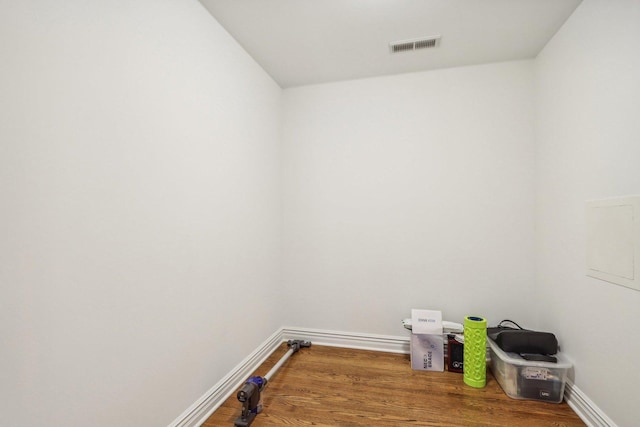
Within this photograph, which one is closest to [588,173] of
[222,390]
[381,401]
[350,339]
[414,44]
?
[414,44]

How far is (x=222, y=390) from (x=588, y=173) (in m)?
2.63

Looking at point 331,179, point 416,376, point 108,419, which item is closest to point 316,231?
point 331,179

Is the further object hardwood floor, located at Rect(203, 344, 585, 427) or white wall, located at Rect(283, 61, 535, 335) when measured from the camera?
white wall, located at Rect(283, 61, 535, 335)

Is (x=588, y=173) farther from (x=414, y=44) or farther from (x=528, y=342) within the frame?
(x=414, y=44)

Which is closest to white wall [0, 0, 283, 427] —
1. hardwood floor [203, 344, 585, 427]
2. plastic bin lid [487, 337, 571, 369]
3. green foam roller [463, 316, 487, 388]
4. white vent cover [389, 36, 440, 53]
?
hardwood floor [203, 344, 585, 427]

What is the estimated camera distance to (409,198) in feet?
8.70

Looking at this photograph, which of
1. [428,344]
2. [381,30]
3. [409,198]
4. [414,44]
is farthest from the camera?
[409,198]

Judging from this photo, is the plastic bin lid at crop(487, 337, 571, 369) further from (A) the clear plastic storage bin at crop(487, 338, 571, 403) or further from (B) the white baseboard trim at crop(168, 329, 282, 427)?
(B) the white baseboard trim at crop(168, 329, 282, 427)

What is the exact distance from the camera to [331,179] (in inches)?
111

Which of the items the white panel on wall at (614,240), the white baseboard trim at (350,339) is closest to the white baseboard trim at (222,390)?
the white baseboard trim at (350,339)

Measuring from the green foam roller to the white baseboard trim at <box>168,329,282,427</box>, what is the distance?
1.57 metres

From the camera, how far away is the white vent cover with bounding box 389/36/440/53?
216 centimetres

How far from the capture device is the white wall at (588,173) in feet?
4.71

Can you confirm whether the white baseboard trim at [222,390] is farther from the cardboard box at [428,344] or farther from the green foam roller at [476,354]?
the green foam roller at [476,354]
